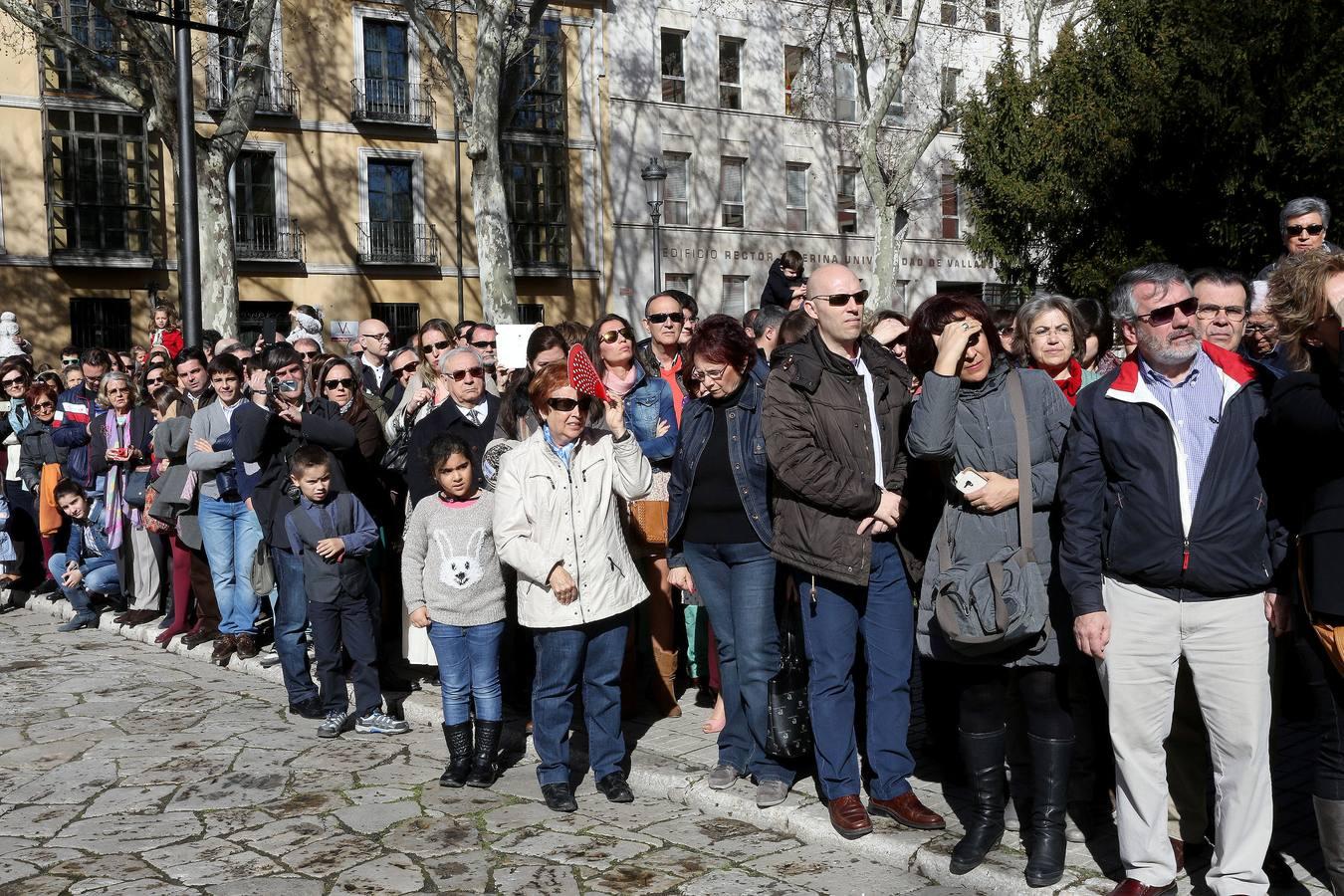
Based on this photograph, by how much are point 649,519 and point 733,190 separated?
33972 mm

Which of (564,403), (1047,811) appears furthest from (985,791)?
(564,403)

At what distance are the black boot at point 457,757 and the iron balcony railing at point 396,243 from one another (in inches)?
1153

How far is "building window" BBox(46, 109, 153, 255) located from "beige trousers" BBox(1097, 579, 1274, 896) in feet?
100

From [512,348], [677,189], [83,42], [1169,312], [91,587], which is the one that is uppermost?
[83,42]

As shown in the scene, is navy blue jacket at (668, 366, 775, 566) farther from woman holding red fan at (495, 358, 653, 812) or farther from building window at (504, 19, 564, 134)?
building window at (504, 19, 564, 134)

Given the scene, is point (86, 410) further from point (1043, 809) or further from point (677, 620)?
point (1043, 809)

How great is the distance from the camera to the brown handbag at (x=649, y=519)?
7402 millimetres

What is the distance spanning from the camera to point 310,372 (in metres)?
9.98

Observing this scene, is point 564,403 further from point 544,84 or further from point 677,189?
point 677,189

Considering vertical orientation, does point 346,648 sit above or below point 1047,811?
above

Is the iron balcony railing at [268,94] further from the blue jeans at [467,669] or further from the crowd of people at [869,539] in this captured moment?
the blue jeans at [467,669]

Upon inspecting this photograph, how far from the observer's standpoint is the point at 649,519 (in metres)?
7.42

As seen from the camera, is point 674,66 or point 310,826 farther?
point 674,66

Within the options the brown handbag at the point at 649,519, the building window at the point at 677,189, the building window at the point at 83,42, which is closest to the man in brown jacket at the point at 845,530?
the brown handbag at the point at 649,519
